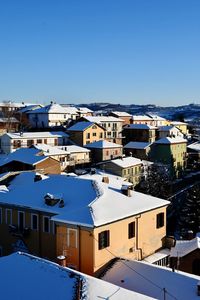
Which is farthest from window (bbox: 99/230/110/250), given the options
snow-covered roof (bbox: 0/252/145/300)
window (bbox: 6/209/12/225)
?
window (bbox: 6/209/12/225)

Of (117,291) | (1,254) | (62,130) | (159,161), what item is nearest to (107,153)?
(159,161)

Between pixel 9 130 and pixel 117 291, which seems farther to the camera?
pixel 9 130

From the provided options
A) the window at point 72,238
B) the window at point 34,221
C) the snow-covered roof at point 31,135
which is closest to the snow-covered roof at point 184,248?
the window at point 72,238

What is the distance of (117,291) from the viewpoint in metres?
13.4

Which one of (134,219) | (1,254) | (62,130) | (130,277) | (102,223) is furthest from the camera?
(62,130)

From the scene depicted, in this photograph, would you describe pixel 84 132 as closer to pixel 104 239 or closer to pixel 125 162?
pixel 125 162

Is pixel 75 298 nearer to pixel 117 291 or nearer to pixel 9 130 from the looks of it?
pixel 117 291

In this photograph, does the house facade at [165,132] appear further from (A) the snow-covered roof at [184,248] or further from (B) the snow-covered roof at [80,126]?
(A) the snow-covered roof at [184,248]

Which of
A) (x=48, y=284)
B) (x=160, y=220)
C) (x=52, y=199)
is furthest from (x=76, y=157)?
(x=48, y=284)

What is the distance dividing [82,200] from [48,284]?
978cm

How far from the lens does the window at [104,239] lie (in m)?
21.1

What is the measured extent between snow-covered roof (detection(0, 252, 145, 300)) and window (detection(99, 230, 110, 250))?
5.91 meters

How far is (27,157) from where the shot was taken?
5203 cm

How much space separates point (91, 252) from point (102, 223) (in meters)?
1.46
